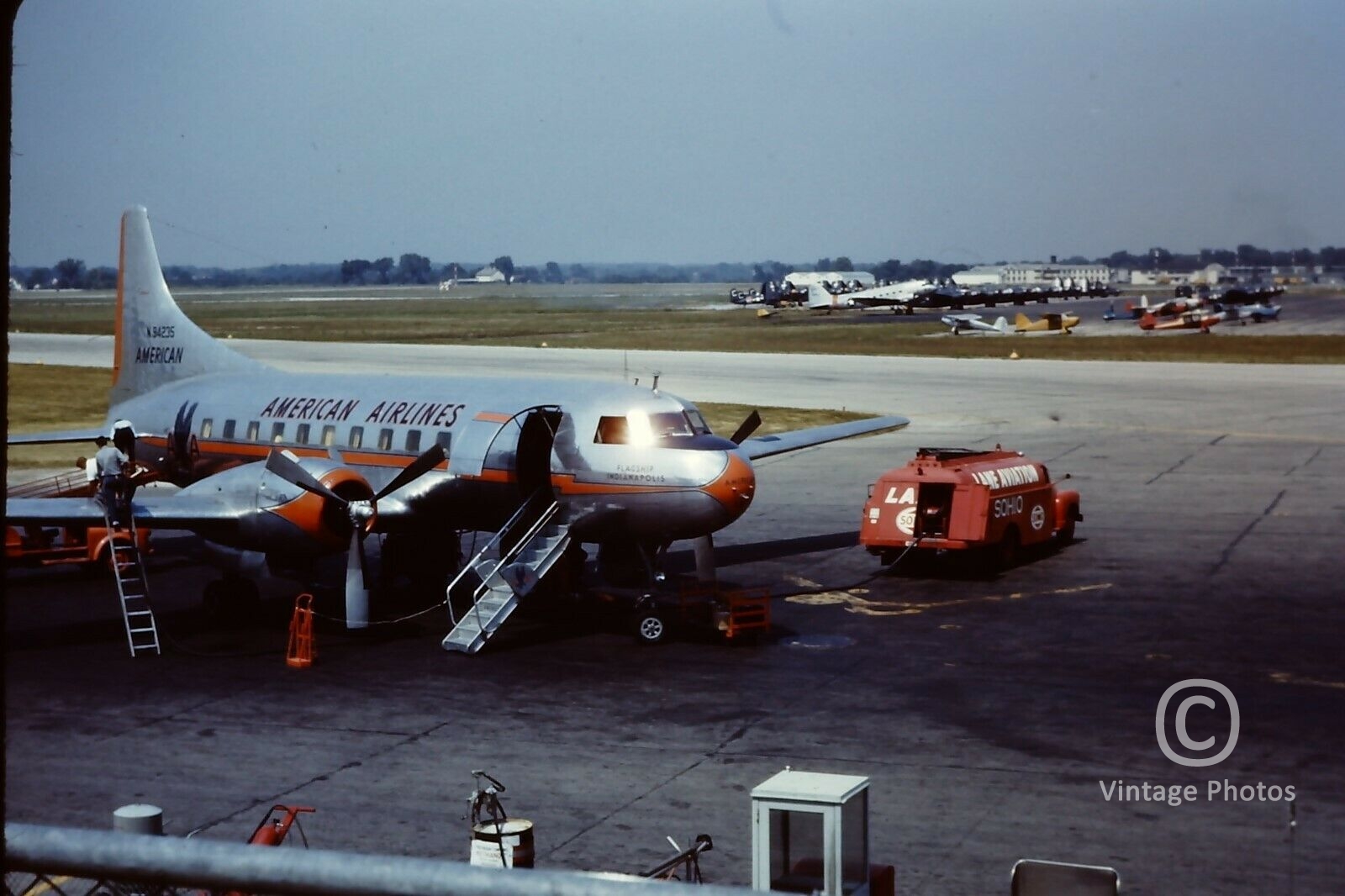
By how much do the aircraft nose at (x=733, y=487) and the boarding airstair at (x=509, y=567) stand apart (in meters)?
3.21

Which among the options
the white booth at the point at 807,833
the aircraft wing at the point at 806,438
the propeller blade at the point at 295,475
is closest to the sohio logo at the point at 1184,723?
the aircraft wing at the point at 806,438

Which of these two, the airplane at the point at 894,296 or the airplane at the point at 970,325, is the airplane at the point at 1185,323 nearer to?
the airplane at the point at 970,325

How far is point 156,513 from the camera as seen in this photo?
29641 millimetres

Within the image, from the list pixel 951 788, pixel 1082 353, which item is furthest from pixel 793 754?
pixel 1082 353

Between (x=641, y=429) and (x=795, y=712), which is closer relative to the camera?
(x=795, y=712)

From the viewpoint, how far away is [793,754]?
2205cm

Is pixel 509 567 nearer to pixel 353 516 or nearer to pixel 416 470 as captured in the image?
pixel 416 470

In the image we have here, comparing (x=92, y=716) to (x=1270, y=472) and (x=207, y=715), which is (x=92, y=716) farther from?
(x=1270, y=472)

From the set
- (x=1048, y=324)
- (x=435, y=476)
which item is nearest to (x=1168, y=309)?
(x=1048, y=324)

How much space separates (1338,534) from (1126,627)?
541 inches

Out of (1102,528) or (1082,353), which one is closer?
(1102,528)

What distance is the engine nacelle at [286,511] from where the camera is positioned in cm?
2936

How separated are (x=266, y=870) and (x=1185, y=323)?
141 meters

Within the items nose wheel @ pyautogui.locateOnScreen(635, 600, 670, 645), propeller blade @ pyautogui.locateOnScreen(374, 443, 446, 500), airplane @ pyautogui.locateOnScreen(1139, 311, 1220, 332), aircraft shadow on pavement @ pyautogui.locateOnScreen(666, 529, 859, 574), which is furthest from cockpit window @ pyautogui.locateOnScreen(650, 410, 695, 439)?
airplane @ pyautogui.locateOnScreen(1139, 311, 1220, 332)
